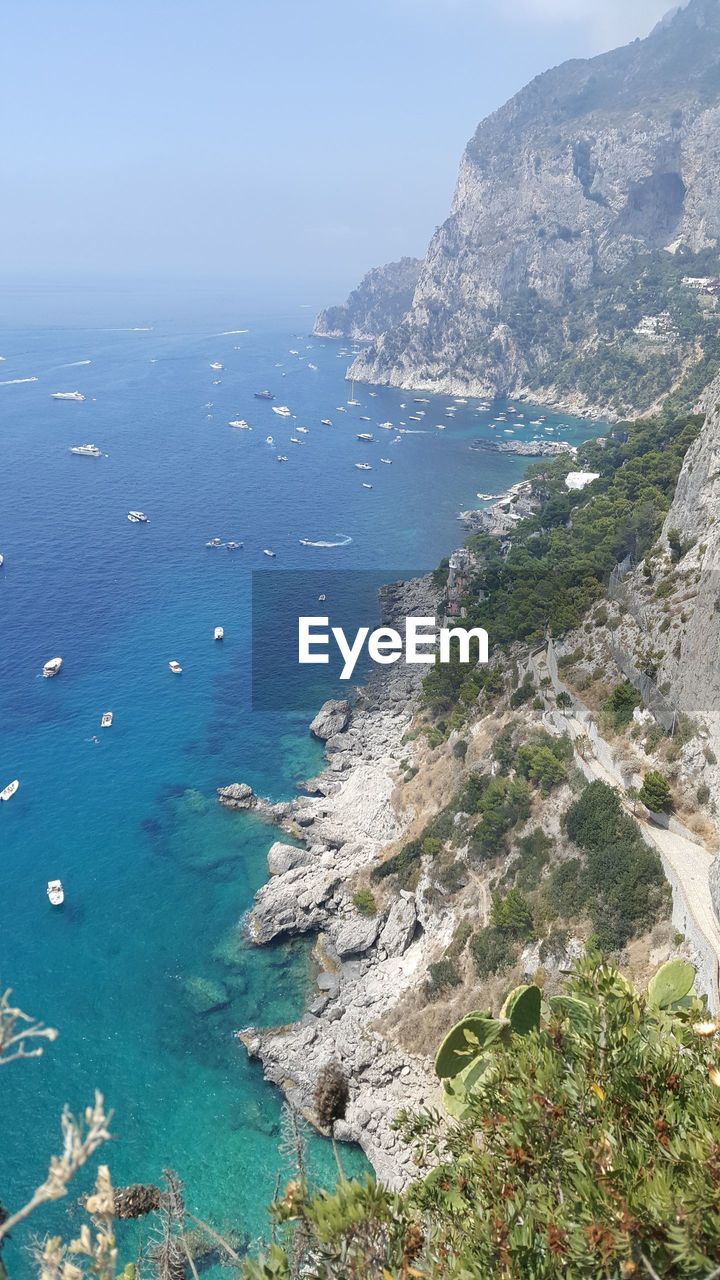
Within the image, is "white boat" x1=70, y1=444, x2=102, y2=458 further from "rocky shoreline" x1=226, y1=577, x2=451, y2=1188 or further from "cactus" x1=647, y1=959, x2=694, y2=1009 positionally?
"cactus" x1=647, y1=959, x2=694, y2=1009

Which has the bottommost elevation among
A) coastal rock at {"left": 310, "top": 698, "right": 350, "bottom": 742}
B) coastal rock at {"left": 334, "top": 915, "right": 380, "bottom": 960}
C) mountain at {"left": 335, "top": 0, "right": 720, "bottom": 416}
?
coastal rock at {"left": 334, "top": 915, "right": 380, "bottom": 960}

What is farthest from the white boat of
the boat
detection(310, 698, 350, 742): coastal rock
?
the boat

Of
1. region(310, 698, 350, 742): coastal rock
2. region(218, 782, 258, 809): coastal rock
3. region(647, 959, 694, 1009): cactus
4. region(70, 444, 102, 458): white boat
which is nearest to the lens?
region(647, 959, 694, 1009): cactus

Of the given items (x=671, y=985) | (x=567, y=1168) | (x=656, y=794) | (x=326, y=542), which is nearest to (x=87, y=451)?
(x=326, y=542)

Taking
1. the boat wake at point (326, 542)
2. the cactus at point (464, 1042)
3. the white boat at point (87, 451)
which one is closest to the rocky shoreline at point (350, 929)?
the cactus at point (464, 1042)

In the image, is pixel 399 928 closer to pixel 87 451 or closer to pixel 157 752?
pixel 157 752

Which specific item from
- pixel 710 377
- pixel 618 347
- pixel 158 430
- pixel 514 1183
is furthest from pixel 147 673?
pixel 618 347

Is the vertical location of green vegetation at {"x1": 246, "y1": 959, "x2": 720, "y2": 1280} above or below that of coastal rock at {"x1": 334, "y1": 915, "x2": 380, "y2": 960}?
above

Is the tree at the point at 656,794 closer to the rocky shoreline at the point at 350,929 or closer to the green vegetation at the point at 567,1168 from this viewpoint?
the rocky shoreline at the point at 350,929
